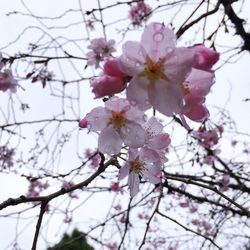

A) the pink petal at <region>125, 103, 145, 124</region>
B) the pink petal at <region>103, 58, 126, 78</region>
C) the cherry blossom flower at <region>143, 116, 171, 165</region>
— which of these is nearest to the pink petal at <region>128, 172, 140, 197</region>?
the cherry blossom flower at <region>143, 116, 171, 165</region>

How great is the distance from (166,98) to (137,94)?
0.19ft

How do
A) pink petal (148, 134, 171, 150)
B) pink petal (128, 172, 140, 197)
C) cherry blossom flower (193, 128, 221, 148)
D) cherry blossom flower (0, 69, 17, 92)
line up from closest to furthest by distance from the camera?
pink petal (148, 134, 171, 150) < pink petal (128, 172, 140, 197) < cherry blossom flower (0, 69, 17, 92) < cherry blossom flower (193, 128, 221, 148)

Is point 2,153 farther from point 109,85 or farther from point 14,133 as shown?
point 109,85

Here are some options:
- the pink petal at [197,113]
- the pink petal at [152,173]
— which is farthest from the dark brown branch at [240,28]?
the pink petal at [197,113]

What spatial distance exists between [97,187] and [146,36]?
2.30m

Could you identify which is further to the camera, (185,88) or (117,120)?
(117,120)

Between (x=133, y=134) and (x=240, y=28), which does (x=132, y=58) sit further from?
(x=240, y=28)

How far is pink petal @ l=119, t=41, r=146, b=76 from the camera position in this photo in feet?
2.60

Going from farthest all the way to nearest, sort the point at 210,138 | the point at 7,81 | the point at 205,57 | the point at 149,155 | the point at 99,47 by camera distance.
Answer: the point at 210,138
the point at 99,47
the point at 7,81
the point at 149,155
the point at 205,57

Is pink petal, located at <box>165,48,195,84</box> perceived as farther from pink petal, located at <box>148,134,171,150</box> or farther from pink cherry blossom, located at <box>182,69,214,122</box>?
pink petal, located at <box>148,134,171,150</box>

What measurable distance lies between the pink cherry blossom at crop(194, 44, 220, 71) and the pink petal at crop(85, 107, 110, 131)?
1.06 feet

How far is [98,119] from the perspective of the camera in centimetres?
103

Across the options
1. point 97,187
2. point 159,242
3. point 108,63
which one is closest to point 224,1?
point 97,187

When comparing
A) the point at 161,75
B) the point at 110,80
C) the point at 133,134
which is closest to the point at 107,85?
the point at 110,80
